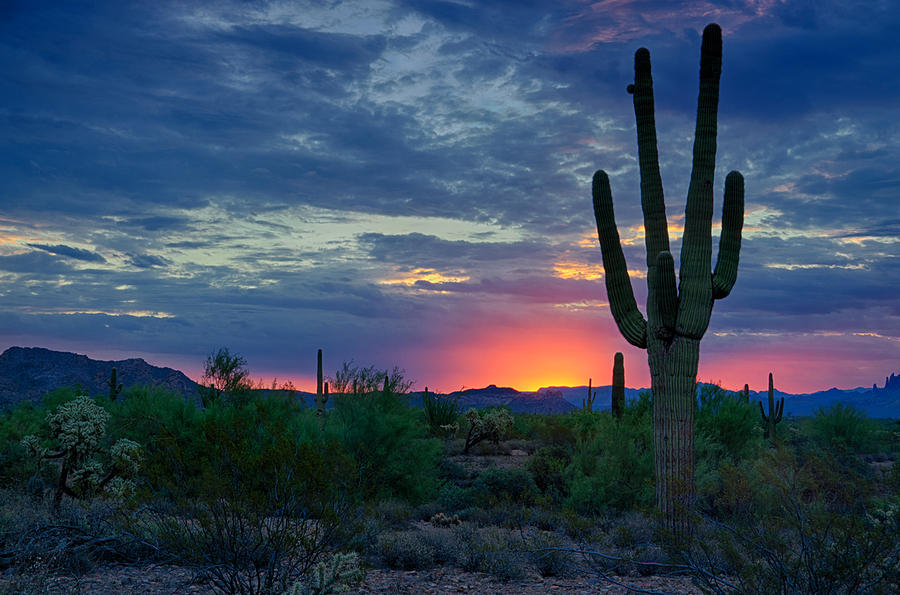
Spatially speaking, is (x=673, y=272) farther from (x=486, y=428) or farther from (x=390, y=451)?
(x=486, y=428)

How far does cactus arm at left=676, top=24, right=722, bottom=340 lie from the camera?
1201 centimetres

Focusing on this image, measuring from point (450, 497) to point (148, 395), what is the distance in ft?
33.0

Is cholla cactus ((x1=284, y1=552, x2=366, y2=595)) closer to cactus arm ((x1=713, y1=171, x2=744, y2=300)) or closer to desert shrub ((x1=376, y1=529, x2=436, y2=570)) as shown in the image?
desert shrub ((x1=376, y1=529, x2=436, y2=570))

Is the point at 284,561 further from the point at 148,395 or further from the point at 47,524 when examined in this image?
the point at 148,395

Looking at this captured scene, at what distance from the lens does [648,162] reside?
13.3 metres

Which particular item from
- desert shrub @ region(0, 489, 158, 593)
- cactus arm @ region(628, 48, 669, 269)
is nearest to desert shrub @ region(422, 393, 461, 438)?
cactus arm @ region(628, 48, 669, 269)

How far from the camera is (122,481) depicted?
38.8 ft

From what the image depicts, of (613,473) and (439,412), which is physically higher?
(439,412)

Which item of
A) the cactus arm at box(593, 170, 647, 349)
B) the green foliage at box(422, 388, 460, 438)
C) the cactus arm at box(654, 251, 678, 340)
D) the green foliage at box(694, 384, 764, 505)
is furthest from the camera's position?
the green foliage at box(422, 388, 460, 438)

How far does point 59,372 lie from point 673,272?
227 ft

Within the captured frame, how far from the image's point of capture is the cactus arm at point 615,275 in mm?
12837

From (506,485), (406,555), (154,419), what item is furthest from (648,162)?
(154,419)

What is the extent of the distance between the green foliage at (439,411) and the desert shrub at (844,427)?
14024mm

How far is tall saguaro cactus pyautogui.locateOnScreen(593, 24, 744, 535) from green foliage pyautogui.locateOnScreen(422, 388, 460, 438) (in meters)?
14.9
